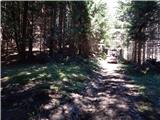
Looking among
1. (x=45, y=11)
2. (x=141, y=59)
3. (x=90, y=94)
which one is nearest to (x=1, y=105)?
(x=90, y=94)

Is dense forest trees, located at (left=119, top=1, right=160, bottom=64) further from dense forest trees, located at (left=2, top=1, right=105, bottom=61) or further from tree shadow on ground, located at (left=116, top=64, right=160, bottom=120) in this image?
tree shadow on ground, located at (left=116, top=64, right=160, bottom=120)

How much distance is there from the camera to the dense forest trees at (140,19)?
965 inches

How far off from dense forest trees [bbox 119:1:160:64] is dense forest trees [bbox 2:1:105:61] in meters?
4.04

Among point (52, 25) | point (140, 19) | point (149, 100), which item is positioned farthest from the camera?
point (140, 19)

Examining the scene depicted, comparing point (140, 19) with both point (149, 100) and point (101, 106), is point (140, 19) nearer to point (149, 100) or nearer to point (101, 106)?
point (149, 100)

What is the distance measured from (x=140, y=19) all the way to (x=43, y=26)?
784cm

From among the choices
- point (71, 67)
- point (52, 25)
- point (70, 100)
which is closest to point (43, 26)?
point (52, 25)

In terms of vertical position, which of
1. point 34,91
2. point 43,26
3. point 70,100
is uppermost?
point 43,26

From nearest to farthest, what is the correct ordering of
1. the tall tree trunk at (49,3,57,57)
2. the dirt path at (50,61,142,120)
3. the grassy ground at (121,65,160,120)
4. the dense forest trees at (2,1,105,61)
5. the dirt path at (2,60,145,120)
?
1. the dirt path at (2,60,145,120)
2. the dirt path at (50,61,142,120)
3. the grassy ground at (121,65,160,120)
4. the dense forest trees at (2,1,105,61)
5. the tall tree trunk at (49,3,57,57)

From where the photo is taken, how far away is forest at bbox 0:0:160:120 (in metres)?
9.45

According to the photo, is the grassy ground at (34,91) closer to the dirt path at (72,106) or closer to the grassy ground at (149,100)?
the dirt path at (72,106)

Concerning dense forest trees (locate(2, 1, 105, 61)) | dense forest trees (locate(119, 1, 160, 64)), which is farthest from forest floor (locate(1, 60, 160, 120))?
dense forest trees (locate(119, 1, 160, 64))

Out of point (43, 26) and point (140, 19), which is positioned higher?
point (140, 19)

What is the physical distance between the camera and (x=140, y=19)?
25719mm
